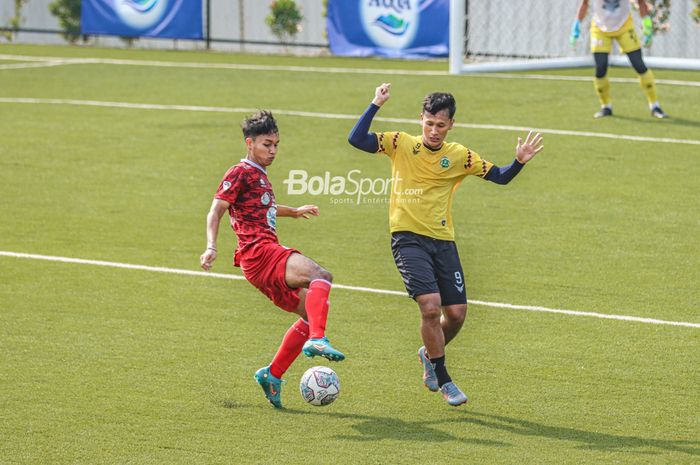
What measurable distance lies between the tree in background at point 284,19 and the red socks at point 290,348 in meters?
22.7

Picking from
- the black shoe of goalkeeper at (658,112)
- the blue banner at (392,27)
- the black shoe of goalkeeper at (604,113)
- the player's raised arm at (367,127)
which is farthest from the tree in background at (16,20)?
the player's raised arm at (367,127)

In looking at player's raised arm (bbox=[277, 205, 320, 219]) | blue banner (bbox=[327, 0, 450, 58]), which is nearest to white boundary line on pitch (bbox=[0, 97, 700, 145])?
blue banner (bbox=[327, 0, 450, 58])

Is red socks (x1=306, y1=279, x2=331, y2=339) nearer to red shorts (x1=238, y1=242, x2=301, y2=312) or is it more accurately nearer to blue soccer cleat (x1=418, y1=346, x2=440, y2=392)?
red shorts (x1=238, y1=242, x2=301, y2=312)

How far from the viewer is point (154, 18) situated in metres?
29.5

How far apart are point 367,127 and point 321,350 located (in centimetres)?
193

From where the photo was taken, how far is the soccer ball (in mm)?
8453

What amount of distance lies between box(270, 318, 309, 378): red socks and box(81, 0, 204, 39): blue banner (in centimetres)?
2170

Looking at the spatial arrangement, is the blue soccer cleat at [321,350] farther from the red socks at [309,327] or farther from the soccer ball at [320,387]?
the soccer ball at [320,387]

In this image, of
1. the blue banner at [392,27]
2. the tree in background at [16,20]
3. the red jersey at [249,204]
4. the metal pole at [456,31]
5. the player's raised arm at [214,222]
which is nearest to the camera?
the player's raised arm at [214,222]

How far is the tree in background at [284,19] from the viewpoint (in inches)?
1208

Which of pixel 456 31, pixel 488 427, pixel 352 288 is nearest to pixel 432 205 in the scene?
pixel 488 427

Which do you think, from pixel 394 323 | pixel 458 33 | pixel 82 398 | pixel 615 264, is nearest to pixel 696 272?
pixel 615 264

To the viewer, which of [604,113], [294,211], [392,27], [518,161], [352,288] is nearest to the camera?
[518,161]

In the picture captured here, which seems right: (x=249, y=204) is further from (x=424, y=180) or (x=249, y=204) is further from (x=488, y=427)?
(x=488, y=427)
